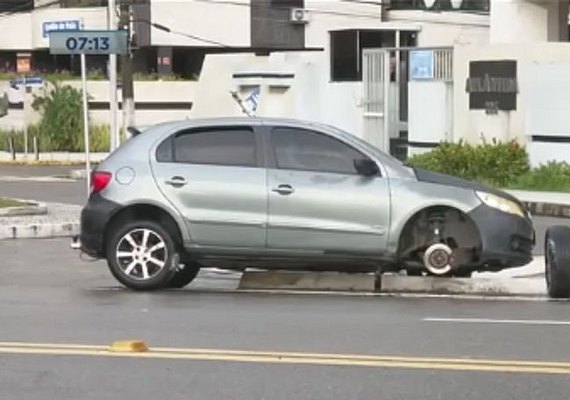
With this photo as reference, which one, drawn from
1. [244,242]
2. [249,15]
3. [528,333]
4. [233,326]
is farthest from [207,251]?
[249,15]

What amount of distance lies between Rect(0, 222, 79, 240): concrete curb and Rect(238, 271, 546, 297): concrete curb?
19.7ft

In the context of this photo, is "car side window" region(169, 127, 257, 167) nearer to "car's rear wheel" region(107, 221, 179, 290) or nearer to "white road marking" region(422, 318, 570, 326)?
"car's rear wheel" region(107, 221, 179, 290)

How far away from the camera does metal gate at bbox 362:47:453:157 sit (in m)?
27.6

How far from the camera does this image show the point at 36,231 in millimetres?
16766

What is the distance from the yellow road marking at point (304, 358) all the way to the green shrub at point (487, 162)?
1665cm

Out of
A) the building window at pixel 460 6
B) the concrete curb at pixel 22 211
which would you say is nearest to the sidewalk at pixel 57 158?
the building window at pixel 460 6

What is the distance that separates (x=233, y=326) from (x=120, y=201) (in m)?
2.66

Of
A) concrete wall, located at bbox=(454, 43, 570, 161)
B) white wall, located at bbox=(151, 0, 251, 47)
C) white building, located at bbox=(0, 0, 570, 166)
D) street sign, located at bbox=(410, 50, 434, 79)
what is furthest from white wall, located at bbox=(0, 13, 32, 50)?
concrete wall, located at bbox=(454, 43, 570, 161)

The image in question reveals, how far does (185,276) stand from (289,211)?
4.95 ft

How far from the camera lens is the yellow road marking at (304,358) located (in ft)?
24.1

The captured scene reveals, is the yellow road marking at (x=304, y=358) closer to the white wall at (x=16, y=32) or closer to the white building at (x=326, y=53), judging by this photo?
the white building at (x=326, y=53)

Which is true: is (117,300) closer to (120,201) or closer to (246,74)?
(120,201)

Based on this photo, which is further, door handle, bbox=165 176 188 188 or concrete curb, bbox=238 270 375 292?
concrete curb, bbox=238 270 375 292

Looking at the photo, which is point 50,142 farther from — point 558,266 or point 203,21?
point 558,266
